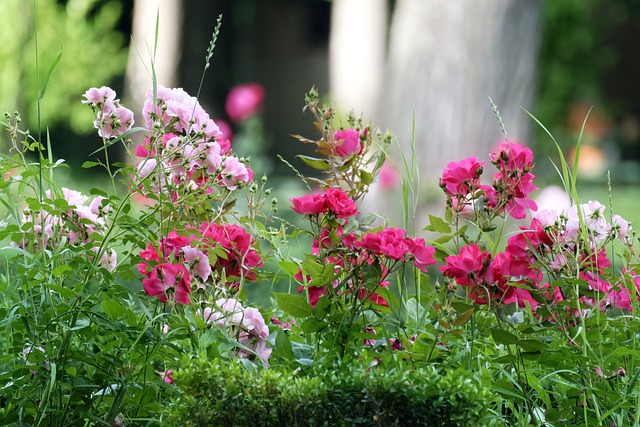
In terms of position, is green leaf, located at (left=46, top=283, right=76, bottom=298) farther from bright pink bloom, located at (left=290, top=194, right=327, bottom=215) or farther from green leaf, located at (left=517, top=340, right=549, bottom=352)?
green leaf, located at (left=517, top=340, right=549, bottom=352)

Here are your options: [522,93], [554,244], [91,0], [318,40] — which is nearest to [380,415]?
[554,244]

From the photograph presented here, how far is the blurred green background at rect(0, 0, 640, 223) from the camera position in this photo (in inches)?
454

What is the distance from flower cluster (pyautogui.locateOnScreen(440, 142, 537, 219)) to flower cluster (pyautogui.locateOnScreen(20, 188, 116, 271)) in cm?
81

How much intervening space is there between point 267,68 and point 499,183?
63.0 feet

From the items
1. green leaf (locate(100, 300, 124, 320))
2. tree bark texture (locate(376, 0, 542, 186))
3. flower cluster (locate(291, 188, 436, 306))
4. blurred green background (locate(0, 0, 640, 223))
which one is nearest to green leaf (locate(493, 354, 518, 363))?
flower cluster (locate(291, 188, 436, 306))

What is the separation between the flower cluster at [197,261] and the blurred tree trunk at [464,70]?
19.8 feet

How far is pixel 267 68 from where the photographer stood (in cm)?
2114

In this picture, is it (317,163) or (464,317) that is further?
(317,163)

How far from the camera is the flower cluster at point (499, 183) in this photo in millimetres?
2219

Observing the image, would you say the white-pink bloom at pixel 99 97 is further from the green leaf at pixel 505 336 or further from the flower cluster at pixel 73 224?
the green leaf at pixel 505 336

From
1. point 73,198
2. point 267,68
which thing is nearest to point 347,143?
point 73,198

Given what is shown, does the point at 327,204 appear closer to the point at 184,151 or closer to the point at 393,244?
the point at 393,244

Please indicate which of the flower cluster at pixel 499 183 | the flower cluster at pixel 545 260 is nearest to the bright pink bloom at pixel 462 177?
the flower cluster at pixel 499 183

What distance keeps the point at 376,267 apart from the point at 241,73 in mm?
18663
